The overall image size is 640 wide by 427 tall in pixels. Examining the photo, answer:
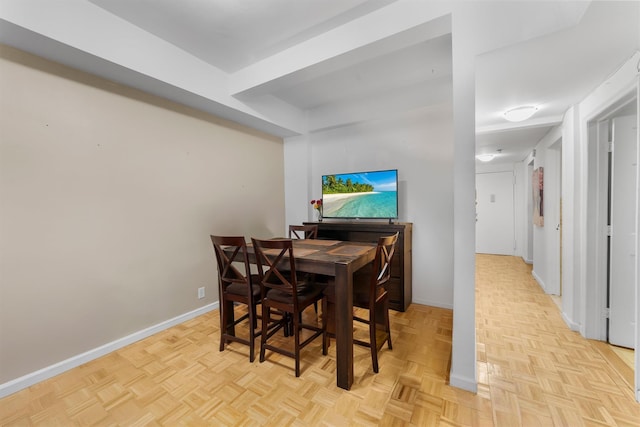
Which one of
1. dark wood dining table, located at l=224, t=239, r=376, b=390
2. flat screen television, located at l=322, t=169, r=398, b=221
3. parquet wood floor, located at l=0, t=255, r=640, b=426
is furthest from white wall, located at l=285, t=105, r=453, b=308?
dark wood dining table, located at l=224, t=239, r=376, b=390

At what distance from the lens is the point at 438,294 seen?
10.5 ft

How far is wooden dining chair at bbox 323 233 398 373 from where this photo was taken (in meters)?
1.94

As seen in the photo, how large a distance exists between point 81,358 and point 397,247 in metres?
3.08

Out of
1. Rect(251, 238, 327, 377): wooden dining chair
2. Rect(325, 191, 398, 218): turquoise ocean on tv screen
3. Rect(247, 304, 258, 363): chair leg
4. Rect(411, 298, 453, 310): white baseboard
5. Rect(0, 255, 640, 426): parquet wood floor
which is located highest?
Rect(325, 191, 398, 218): turquoise ocean on tv screen

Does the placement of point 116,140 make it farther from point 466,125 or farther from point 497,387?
point 497,387

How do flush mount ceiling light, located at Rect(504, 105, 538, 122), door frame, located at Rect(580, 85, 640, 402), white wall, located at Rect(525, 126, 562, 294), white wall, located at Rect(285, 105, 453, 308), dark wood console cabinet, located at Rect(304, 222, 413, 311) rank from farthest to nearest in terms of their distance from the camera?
white wall, located at Rect(525, 126, 562, 294)
white wall, located at Rect(285, 105, 453, 308)
dark wood console cabinet, located at Rect(304, 222, 413, 311)
flush mount ceiling light, located at Rect(504, 105, 538, 122)
door frame, located at Rect(580, 85, 640, 402)

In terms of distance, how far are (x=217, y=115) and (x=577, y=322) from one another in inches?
175

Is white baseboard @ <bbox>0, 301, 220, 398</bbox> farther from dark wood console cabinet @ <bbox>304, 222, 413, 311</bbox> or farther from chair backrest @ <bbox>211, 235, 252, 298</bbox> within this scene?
dark wood console cabinet @ <bbox>304, 222, 413, 311</bbox>

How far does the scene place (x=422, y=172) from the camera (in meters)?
3.28

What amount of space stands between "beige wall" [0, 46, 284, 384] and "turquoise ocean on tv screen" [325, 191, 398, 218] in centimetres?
167

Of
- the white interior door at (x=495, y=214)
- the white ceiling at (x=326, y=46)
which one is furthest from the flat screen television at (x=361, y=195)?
the white interior door at (x=495, y=214)

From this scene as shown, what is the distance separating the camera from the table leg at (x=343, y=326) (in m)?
1.77

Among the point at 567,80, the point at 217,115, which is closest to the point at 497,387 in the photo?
the point at 567,80

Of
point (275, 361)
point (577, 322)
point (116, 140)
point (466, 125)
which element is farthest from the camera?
point (577, 322)
